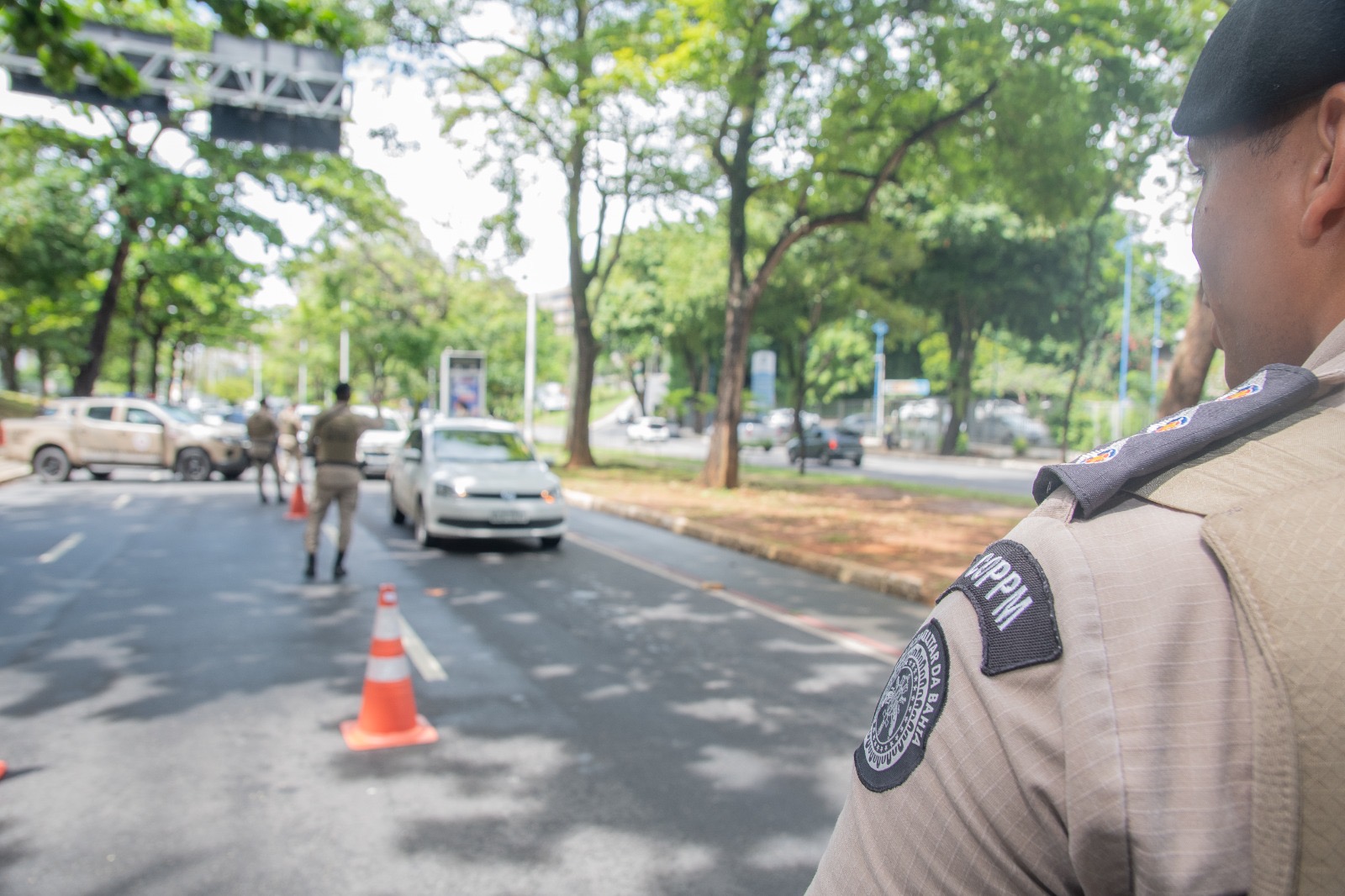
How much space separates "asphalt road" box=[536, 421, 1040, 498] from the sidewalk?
17773 mm

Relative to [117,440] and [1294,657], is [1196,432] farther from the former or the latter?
[117,440]

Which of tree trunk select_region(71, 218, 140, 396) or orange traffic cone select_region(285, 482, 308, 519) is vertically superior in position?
tree trunk select_region(71, 218, 140, 396)

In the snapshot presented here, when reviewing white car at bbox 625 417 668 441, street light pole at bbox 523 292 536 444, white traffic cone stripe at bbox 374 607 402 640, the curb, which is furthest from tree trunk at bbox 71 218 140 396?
white car at bbox 625 417 668 441

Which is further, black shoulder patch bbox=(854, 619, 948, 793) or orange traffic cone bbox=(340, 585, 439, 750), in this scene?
orange traffic cone bbox=(340, 585, 439, 750)

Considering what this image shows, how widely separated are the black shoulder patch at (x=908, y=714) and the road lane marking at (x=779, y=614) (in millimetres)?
5310

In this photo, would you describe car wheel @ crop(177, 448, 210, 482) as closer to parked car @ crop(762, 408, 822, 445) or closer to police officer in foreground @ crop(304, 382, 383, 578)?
police officer in foreground @ crop(304, 382, 383, 578)

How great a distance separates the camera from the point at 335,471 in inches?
373

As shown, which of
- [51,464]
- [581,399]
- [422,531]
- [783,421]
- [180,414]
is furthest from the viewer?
[783,421]

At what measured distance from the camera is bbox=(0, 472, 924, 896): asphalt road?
11.7 ft

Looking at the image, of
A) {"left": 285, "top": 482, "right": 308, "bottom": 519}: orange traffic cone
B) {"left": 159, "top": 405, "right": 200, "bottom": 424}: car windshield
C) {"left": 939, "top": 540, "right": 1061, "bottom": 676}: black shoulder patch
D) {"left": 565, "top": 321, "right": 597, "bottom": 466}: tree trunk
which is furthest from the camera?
{"left": 565, "top": 321, "right": 597, "bottom": 466}: tree trunk

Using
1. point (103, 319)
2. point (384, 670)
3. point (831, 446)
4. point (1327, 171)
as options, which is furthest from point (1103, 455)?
point (831, 446)

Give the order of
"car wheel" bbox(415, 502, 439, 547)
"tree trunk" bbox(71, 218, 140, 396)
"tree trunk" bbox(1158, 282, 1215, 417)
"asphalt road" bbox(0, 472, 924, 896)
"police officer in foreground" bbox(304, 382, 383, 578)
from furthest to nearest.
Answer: "tree trunk" bbox(71, 218, 140, 396) < "car wheel" bbox(415, 502, 439, 547) < "tree trunk" bbox(1158, 282, 1215, 417) < "police officer in foreground" bbox(304, 382, 383, 578) < "asphalt road" bbox(0, 472, 924, 896)

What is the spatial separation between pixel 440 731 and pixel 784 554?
23.0 ft

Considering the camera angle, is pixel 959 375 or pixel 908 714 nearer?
pixel 908 714
